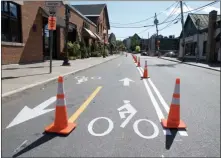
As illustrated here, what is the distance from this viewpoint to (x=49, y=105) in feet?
22.1

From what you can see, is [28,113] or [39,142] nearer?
[39,142]

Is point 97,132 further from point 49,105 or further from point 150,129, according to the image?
point 49,105

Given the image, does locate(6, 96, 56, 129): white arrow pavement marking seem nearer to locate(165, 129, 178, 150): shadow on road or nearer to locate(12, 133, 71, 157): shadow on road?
locate(12, 133, 71, 157): shadow on road

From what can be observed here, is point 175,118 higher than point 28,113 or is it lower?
higher

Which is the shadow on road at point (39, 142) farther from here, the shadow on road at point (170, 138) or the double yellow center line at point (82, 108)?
the shadow on road at point (170, 138)

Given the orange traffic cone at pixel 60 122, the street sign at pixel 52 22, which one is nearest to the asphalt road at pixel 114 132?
the orange traffic cone at pixel 60 122

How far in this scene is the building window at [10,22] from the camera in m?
15.1

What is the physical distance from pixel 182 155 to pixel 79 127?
202 centimetres

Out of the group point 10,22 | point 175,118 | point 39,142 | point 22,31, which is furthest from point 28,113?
point 22,31

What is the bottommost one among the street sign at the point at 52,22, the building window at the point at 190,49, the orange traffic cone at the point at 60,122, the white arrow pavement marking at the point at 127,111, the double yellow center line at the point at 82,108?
the white arrow pavement marking at the point at 127,111

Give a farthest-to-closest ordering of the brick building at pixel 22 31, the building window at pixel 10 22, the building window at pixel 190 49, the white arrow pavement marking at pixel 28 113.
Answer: the building window at pixel 190 49 → the brick building at pixel 22 31 → the building window at pixel 10 22 → the white arrow pavement marking at pixel 28 113

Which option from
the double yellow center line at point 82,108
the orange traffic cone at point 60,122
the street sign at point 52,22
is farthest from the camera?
the street sign at point 52,22

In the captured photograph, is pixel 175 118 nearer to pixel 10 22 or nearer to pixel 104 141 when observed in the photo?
pixel 104 141

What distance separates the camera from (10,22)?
617 inches
